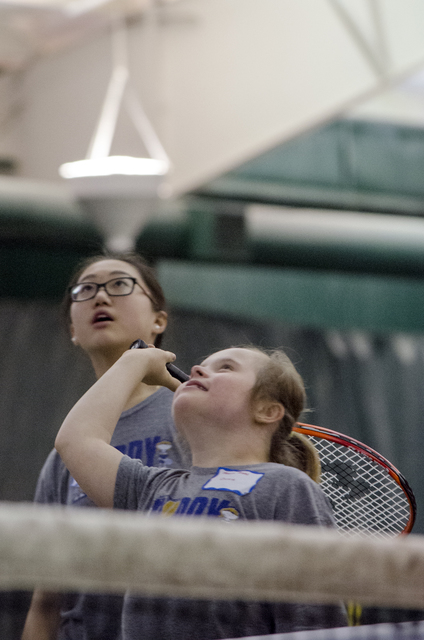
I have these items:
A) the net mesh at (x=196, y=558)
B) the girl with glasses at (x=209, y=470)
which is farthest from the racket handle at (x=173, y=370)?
the net mesh at (x=196, y=558)

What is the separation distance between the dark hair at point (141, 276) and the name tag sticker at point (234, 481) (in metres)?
0.15

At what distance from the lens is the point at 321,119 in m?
2.78

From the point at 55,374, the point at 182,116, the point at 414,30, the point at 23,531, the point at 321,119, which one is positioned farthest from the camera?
the point at 182,116

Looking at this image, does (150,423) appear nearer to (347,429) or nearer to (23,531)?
(23,531)

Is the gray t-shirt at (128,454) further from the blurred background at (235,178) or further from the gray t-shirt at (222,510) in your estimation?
the blurred background at (235,178)

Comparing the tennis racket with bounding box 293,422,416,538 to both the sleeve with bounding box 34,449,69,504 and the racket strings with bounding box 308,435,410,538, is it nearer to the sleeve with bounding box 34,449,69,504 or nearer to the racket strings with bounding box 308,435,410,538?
the racket strings with bounding box 308,435,410,538

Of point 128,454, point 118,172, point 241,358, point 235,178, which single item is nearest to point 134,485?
point 128,454

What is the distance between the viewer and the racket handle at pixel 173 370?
0.64 metres

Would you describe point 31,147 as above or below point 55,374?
above

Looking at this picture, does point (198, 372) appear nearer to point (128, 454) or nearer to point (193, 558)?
point (128, 454)

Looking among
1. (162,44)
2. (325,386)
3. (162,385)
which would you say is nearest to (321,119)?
(162,44)

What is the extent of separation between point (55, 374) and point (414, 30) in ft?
5.50

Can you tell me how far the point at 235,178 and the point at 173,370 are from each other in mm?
2594

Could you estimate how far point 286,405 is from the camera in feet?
2.16
